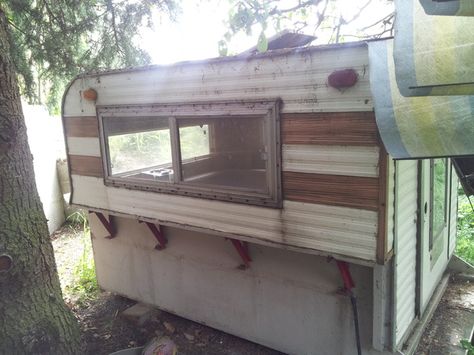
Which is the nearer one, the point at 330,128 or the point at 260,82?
the point at 330,128

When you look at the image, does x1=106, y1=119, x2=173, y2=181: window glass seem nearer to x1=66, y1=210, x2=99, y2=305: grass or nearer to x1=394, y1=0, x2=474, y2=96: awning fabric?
x1=66, y1=210, x2=99, y2=305: grass

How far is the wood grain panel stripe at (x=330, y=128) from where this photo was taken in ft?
8.11

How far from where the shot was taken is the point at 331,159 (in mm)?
2654

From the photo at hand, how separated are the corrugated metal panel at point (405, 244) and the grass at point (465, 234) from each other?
2.50m

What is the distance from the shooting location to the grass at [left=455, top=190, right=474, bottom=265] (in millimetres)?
5562

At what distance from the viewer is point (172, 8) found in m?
4.92

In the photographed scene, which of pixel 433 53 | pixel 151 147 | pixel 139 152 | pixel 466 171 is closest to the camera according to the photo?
pixel 433 53

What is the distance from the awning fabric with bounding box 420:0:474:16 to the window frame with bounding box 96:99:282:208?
1.38m

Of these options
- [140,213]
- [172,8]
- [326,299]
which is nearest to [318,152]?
[326,299]

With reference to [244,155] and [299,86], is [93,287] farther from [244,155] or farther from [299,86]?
[299,86]

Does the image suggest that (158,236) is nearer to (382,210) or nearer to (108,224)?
(108,224)

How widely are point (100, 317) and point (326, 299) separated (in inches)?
107

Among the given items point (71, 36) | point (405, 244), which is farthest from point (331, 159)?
point (71, 36)

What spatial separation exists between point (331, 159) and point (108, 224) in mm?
2883
